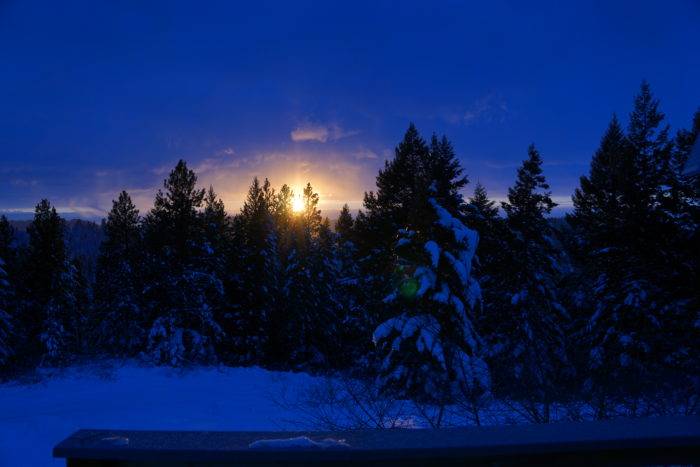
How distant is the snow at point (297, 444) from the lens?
1.54 meters

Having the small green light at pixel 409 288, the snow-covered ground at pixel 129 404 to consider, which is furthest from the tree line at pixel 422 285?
the snow-covered ground at pixel 129 404

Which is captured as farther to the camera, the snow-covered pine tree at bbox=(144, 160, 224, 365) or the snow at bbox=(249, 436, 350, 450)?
the snow-covered pine tree at bbox=(144, 160, 224, 365)

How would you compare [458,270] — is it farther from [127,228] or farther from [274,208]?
[127,228]

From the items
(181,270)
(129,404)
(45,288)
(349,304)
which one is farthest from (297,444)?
(45,288)

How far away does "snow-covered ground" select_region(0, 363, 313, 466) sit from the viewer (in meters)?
9.53

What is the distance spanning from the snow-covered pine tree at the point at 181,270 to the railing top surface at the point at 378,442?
24.5m

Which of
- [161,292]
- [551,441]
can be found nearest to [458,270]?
[551,441]

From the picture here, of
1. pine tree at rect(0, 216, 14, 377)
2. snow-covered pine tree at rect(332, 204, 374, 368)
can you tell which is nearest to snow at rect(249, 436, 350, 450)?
snow-covered pine tree at rect(332, 204, 374, 368)

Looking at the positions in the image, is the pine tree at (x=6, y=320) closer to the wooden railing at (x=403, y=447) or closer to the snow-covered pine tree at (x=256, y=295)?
the snow-covered pine tree at (x=256, y=295)

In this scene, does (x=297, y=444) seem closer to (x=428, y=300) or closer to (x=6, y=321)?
(x=428, y=300)

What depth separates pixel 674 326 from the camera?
17.7 metres

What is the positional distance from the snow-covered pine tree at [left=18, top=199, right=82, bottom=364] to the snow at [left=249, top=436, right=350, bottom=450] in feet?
102

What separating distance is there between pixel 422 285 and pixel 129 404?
979cm

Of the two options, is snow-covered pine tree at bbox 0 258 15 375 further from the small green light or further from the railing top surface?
the railing top surface
